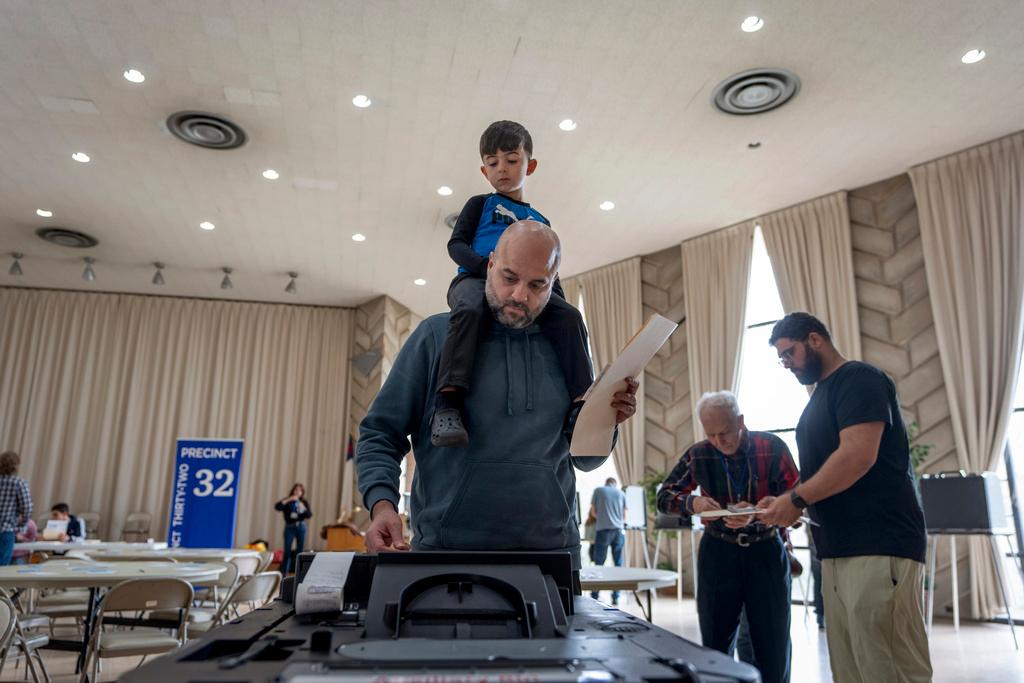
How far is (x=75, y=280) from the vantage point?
12758 mm

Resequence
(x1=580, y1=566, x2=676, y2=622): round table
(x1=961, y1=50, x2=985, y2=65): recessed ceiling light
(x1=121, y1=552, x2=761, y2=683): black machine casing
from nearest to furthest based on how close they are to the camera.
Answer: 1. (x1=121, y1=552, x2=761, y2=683): black machine casing
2. (x1=580, y1=566, x2=676, y2=622): round table
3. (x1=961, y1=50, x2=985, y2=65): recessed ceiling light

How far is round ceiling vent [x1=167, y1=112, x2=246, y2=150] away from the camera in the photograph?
23.9 feet

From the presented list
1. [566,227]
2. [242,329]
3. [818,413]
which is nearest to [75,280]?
[242,329]

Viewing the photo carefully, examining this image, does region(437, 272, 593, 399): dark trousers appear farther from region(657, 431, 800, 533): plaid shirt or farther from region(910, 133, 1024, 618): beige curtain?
region(910, 133, 1024, 618): beige curtain

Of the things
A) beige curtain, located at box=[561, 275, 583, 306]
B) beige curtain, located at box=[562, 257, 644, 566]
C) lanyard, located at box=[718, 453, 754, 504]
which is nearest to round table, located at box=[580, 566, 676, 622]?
lanyard, located at box=[718, 453, 754, 504]

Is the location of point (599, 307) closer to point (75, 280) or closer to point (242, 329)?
point (242, 329)

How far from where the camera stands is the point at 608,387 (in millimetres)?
1300

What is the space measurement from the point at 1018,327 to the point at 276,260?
10.1 meters

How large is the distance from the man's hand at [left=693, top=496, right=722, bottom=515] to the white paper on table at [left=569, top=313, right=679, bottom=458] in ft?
5.55

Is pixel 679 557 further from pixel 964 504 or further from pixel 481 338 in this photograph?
pixel 481 338

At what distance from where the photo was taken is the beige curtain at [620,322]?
10.6 meters

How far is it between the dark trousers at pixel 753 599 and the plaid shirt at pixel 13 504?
6.51m

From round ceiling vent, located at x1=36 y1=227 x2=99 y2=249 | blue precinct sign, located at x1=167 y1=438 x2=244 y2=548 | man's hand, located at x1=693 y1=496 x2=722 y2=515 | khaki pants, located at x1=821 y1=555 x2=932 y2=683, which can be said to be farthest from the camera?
round ceiling vent, located at x1=36 y1=227 x2=99 y2=249

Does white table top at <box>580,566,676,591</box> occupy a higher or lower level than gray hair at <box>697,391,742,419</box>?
lower
